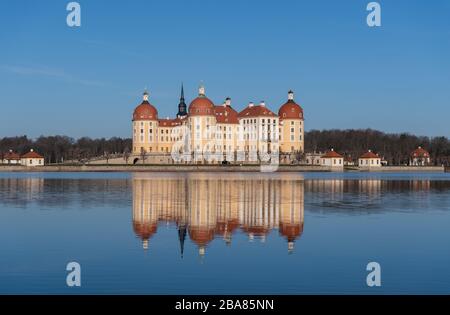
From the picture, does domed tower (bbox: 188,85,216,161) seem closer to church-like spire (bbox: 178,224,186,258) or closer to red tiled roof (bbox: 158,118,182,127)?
red tiled roof (bbox: 158,118,182,127)

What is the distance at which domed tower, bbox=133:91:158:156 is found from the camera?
348 feet

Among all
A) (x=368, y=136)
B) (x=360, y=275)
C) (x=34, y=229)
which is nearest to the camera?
(x=360, y=275)

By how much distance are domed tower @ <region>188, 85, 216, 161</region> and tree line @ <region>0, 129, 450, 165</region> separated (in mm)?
11173

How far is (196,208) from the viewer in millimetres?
23516

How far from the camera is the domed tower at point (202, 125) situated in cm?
10062

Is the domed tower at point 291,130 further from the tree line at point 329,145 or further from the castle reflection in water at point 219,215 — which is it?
the castle reflection in water at point 219,215

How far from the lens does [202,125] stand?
101 meters

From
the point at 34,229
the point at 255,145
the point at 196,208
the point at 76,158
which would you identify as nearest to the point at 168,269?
the point at 34,229

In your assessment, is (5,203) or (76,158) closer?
(5,203)

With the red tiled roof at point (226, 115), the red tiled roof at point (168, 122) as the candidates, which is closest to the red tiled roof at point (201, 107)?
the red tiled roof at point (226, 115)

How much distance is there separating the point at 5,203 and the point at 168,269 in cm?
1646

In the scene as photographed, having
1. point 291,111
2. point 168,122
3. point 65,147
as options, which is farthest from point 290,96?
point 65,147
